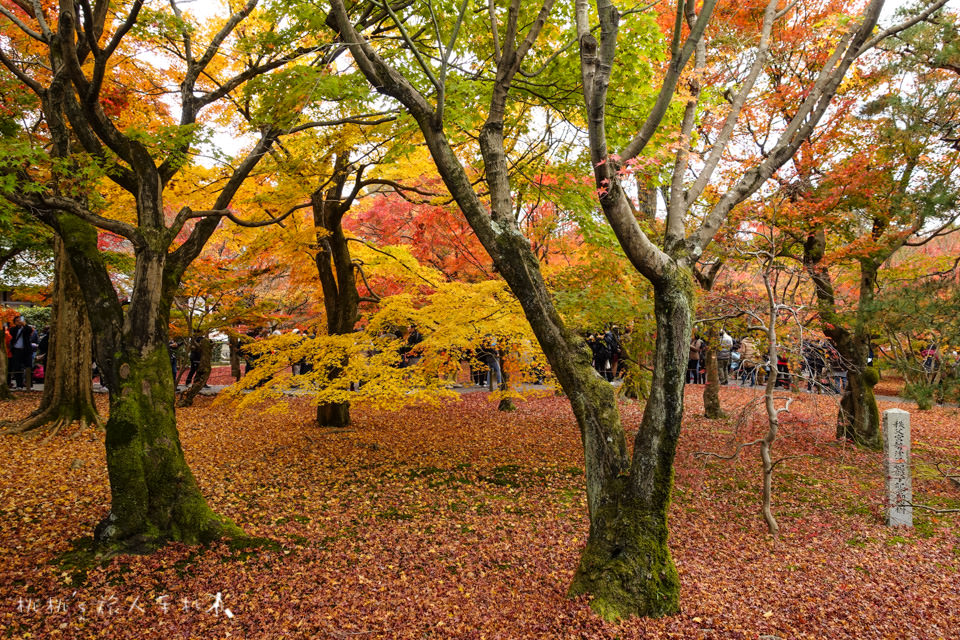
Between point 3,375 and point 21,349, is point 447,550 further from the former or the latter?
point 21,349

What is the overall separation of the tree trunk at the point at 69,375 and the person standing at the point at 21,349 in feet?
17.5

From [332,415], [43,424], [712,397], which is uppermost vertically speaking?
[712,397]

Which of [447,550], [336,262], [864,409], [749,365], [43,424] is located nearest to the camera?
[447,550]

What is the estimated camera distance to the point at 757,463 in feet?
26.8

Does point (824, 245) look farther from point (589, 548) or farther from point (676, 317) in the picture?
point (589, 548)

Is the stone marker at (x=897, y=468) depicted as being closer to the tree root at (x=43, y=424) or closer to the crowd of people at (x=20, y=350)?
the tree root at (x=43, y=424)

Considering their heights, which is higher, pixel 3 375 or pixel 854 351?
pixel 854 351

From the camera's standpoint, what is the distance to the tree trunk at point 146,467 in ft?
14.6

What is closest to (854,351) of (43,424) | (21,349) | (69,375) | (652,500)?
(652,500)

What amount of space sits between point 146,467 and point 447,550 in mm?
2692

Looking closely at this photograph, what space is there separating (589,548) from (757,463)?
18.4 feet

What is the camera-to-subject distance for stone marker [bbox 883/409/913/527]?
18.9ft

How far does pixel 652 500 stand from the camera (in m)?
3.58

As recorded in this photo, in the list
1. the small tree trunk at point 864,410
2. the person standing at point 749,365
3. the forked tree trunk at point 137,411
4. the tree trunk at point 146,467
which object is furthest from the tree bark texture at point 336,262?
the small tree trunk at point 864,410
